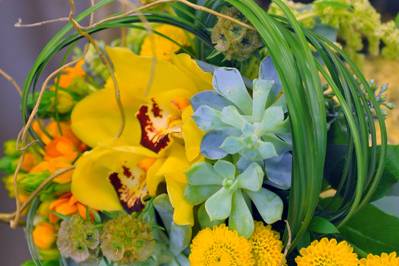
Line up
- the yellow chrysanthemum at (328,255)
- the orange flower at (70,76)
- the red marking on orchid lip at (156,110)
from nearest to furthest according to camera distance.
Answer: the yellow chrysanthemum at (328,255)
the red marking on orchid lip at (156,110)
the orange flower at (70,76)

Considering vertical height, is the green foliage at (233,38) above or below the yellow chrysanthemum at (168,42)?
above

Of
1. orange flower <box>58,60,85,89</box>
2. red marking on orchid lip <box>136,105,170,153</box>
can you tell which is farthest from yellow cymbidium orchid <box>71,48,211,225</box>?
orange flower <box>58,60,85,89</box>

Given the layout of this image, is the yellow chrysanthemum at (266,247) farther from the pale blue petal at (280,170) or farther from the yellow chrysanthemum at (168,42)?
the yellow chrysanthemum at (168,42)

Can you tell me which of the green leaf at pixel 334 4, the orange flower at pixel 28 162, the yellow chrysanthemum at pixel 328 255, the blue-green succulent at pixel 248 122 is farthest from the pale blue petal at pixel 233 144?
the orange flower at pixel 28 162

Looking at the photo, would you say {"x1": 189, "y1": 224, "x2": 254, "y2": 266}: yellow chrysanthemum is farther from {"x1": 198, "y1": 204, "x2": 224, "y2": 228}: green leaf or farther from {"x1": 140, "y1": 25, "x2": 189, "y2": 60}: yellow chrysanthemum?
{"x1": 140, "y1": 25, "x2": 189, "y2": 60}: yellow chrysanthemum

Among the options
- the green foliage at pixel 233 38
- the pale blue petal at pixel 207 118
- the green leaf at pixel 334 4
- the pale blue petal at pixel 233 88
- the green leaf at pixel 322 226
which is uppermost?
the green leaf at pixel 334 4

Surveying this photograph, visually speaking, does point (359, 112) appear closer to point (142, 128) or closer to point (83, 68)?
point (142, 128)

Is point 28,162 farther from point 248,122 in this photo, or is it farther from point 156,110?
point 248,122

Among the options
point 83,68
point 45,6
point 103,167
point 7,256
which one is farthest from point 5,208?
point 103,167
